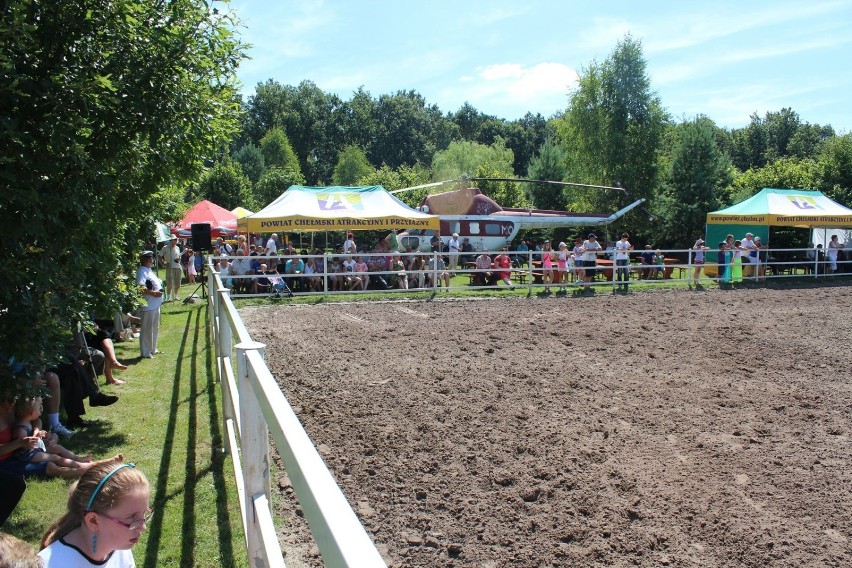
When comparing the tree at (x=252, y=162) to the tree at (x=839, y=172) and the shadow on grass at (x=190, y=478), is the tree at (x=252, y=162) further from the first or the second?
the shadow on grass at (x=190, y=478)

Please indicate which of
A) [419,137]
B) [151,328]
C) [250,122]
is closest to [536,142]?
[419,137]

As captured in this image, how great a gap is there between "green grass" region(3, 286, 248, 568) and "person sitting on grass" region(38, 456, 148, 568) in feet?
5.13

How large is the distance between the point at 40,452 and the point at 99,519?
3.50 m

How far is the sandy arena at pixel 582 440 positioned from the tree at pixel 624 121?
3164cm

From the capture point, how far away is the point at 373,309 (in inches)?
612

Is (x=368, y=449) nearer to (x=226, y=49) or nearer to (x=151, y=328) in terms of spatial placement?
(x=226, y=49)

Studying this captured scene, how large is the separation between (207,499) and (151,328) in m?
6.30

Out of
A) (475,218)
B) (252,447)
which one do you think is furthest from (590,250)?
(252,447)

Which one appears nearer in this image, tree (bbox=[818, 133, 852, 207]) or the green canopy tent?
the green canopy tent

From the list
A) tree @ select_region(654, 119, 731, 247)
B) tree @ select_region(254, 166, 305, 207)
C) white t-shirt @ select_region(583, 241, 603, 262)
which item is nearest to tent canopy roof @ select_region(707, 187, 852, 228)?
white t-shirt @ select_region(583, 241, 603, 262)

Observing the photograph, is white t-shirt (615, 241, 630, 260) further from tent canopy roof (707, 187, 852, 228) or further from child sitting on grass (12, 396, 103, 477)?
child sitting on grass (12, 396, 103, 477)

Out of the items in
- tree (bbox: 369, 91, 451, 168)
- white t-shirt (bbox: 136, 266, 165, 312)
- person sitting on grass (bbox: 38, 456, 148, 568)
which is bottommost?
person sitting on grass (bbox: 38, 456, 148, 568)

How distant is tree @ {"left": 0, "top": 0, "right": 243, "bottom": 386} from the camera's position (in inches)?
175

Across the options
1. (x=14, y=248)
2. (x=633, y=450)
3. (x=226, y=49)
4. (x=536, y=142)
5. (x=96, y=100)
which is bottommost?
(x=633, y=450)
